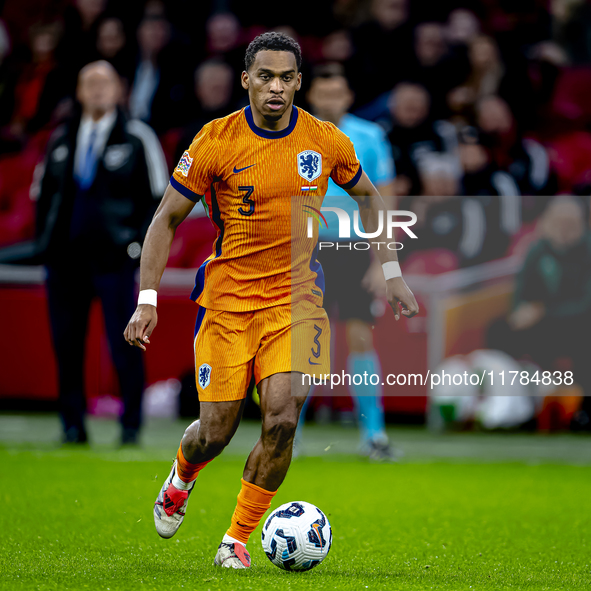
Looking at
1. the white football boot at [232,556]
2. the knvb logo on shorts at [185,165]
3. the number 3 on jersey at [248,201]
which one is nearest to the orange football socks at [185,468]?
the white football boot at [232,556]

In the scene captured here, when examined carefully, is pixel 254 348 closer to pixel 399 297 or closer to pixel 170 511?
pixel 399 297

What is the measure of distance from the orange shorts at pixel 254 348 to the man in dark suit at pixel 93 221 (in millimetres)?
3607

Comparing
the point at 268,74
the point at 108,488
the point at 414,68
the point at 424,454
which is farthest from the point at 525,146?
the point at 268,74

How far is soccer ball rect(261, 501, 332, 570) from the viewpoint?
376cm

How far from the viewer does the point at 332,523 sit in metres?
4.93

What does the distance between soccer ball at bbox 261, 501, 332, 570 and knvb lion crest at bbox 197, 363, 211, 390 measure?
578 millimetres

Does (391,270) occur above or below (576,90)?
below

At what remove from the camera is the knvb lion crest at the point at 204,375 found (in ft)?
12.9

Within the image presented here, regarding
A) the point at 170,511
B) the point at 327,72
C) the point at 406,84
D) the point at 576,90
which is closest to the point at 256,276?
the point at 170,511

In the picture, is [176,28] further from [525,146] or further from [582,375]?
[582,375]

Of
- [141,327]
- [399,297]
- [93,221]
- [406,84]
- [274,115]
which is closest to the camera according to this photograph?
[141,327]

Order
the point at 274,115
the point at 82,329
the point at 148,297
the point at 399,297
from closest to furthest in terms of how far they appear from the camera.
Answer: the point at 148,297, the point at 274,115, the point at 399,297, the point at 82,329

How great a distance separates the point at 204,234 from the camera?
10.0m

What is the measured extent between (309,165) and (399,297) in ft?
2.10
